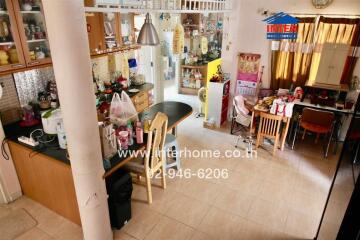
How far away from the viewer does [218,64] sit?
17.6 ft

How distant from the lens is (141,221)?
272 centimetres

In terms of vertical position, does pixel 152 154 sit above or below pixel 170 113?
below

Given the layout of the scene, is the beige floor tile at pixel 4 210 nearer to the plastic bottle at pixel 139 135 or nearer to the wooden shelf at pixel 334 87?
the plastic bottle at pixel 139 135

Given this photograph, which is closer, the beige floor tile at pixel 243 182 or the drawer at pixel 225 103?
the beige floor tile at pixel 243 182

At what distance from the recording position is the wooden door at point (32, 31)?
2.57 metres

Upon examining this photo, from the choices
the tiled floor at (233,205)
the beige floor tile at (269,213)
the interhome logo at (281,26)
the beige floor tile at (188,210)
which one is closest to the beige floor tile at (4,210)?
the tiled floor at (233,205)

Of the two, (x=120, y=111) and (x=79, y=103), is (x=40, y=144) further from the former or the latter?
(x=79, y=103)

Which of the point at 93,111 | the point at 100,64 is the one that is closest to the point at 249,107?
the point at 100,64

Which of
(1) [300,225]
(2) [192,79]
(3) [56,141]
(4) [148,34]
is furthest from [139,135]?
(2) [192,79]

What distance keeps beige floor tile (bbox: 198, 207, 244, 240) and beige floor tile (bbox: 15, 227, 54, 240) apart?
1561mm

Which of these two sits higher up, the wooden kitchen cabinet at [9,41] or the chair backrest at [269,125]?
the wooden kitchen cabinet at [9,41]

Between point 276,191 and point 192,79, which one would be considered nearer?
point 276,191

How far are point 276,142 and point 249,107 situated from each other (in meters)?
0.80

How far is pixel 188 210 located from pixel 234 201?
588 mm
